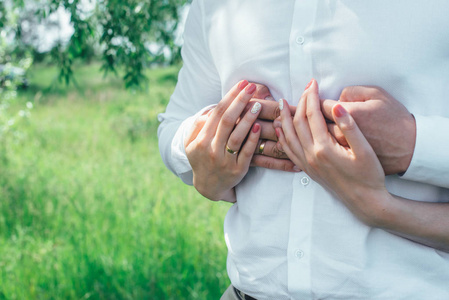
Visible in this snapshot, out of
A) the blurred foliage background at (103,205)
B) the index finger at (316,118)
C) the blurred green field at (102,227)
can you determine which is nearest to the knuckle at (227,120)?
the index finger at (316,118)

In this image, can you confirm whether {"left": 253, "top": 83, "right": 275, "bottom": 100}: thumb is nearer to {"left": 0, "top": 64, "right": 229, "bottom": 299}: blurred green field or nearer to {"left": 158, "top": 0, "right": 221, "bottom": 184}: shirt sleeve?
{"left": 158, "top": 0, "right": 221, "bottom": 184}: shirt sleeve

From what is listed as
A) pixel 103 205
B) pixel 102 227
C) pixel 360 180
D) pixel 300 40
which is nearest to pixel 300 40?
pixel 300 40

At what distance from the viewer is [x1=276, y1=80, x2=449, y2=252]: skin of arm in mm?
937

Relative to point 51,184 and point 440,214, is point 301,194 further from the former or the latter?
point 51,184

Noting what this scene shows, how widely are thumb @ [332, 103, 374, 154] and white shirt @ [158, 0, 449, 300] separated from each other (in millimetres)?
127

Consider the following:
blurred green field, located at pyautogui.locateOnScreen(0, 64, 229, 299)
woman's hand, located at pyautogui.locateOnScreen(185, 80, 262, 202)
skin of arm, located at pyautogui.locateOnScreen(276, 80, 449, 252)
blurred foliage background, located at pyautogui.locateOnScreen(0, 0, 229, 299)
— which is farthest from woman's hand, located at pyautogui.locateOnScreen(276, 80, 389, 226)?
blurred green field, located at pyautogui.locateOnScreen(0, 64, 229, 299)

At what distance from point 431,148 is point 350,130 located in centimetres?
19

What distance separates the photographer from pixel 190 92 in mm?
1454

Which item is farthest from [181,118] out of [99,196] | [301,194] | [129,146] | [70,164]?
[129,146]

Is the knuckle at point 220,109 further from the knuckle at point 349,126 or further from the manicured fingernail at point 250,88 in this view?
the knuckle at point 349,126

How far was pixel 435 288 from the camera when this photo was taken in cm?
103

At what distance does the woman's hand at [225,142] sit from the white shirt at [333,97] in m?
0.07

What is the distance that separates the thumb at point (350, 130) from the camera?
92cm

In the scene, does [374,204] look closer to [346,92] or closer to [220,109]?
[346,92]
